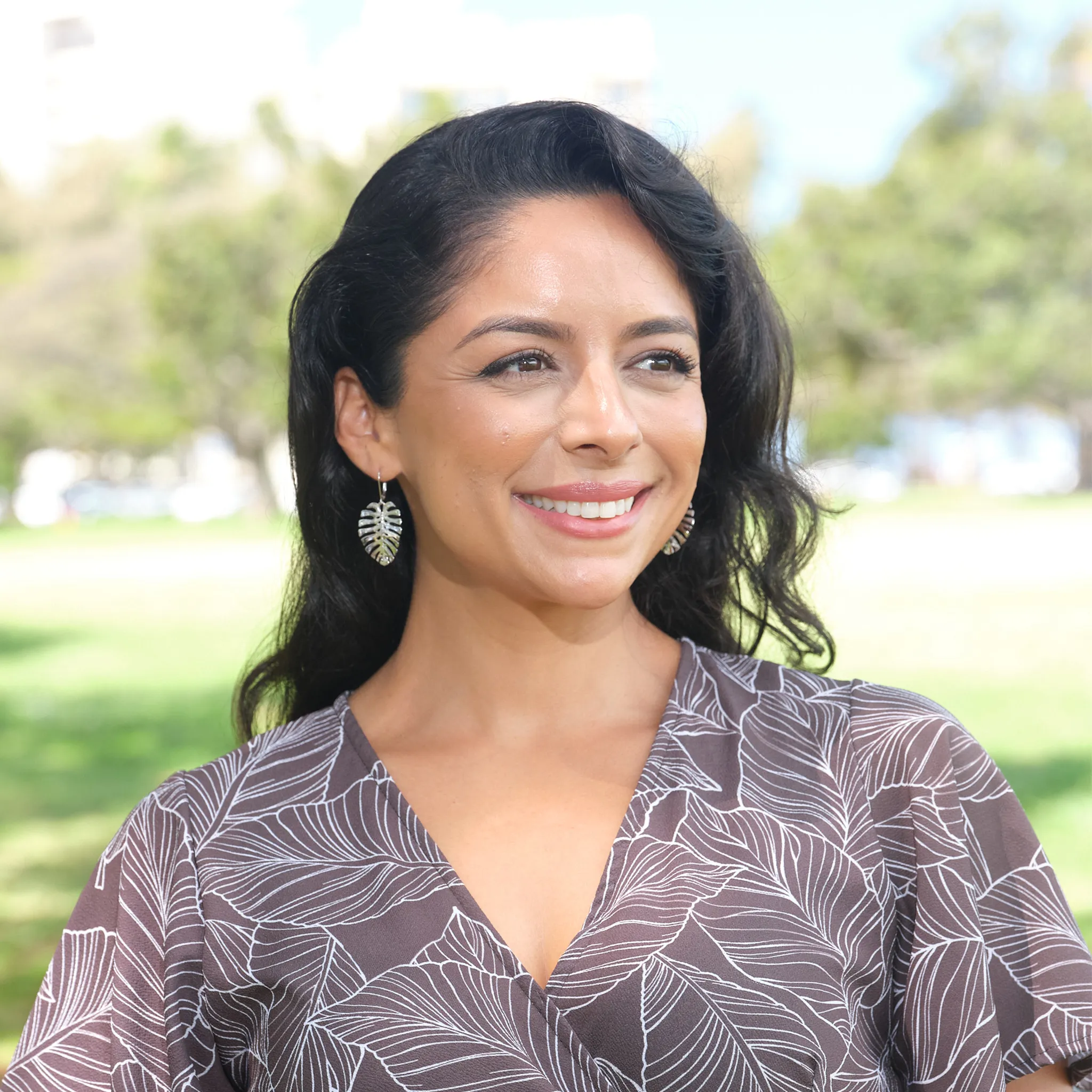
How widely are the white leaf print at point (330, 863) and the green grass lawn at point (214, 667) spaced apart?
0.77m

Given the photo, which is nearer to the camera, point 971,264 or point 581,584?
point 581,584

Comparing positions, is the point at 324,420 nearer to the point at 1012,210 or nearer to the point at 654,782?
the point at 654,782

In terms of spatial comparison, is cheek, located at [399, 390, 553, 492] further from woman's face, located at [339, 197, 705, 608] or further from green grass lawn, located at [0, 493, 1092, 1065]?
green grass lawn, located at [0, 493, 1092, 1065]

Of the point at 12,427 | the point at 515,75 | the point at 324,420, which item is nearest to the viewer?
the point at 324,420

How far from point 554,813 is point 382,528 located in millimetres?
528

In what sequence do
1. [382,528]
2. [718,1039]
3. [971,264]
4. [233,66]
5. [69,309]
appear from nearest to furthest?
[718,1039]
[382,528]
[971,264]
[69,309]
[233,66]

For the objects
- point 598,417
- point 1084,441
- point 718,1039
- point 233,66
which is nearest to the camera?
point 718,1039

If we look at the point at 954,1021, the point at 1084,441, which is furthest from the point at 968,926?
the point at 1084,441

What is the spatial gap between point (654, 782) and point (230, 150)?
39856 millimetres

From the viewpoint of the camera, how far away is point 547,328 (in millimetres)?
1824

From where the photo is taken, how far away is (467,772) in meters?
1.98

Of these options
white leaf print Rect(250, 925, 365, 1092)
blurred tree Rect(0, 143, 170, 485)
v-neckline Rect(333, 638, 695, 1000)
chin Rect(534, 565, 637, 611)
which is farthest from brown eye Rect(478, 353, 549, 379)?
blurred tree Rect(0, 143, 170, 485)

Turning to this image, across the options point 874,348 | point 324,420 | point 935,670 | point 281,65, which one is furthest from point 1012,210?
point 281,65

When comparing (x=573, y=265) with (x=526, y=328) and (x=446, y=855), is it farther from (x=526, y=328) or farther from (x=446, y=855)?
(x=446, y=855)
